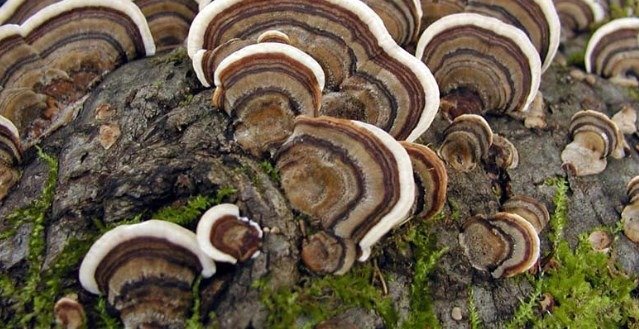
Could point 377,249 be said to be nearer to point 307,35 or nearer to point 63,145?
point 307,35

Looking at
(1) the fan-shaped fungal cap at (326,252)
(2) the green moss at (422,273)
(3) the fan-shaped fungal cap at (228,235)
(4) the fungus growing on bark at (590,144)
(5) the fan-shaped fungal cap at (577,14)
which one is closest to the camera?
(3) the fan-shaped fungal cap at (228,235)

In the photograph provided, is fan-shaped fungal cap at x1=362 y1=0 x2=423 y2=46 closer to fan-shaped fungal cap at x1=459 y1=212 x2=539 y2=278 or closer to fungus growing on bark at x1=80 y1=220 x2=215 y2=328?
fan-shaped fungal cap at x1=459 y1=212 x2=539 y2=278

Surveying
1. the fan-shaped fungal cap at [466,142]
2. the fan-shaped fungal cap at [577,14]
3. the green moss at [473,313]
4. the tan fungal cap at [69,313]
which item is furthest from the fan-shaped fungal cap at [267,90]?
the fan-shaped fungal cap at [577,14]

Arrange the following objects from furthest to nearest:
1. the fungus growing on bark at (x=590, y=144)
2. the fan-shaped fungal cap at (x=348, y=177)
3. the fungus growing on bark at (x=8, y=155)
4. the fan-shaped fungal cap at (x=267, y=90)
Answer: the fungus growing on bark at (x=590, y=144)
the fungus growing on bark at (x=8, y=155)
the fan-shaped fungal cap at (x=267, y=90)
the fan-shaped fungal cap at (x=348, y=177)

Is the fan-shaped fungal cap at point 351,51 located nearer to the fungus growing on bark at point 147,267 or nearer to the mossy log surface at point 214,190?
the mossy log surface at point 214,190

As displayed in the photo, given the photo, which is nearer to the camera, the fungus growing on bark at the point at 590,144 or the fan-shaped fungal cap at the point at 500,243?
Answer: the fan-shaped fungal cap at the point at 500,243

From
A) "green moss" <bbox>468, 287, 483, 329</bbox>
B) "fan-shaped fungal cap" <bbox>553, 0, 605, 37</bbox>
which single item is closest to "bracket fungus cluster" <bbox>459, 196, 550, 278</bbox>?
"green moss" <bbox>468, 287, 483, 329</bbox>

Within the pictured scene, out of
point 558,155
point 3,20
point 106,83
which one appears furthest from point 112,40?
point 558,155

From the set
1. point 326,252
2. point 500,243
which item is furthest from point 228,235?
point 500,243
